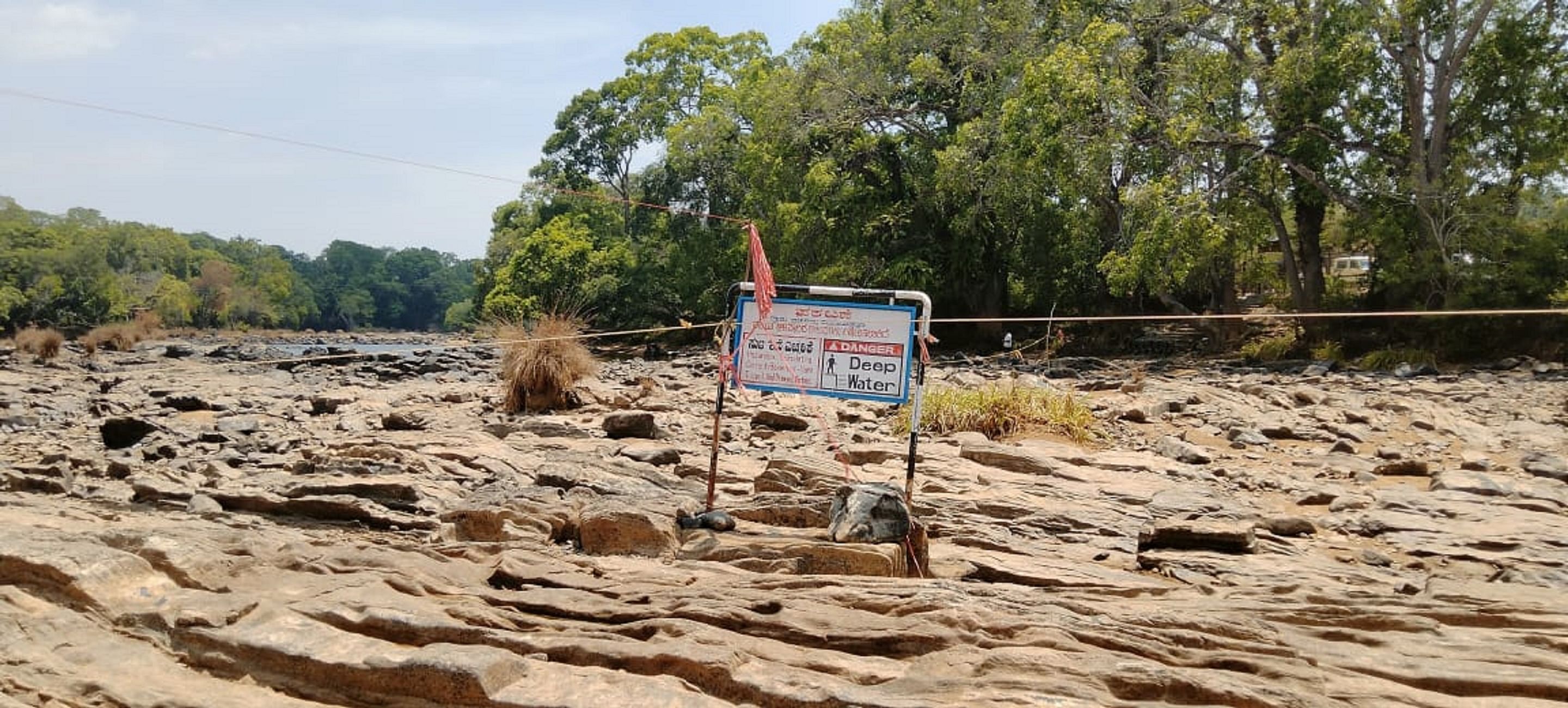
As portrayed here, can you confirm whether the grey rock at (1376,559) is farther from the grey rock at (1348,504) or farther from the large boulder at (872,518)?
the large boulder at (872,518)

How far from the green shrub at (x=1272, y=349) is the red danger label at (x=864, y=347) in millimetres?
16163

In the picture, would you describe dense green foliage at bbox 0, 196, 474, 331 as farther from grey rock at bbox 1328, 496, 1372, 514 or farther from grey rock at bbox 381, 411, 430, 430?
grey rock at bbox 1328, 496, 1372, 514

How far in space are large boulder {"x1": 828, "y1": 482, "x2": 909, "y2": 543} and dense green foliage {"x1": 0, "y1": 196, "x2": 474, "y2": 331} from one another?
5661 cm

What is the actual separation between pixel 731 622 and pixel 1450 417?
425 inches

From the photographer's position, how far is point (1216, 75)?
63.7 feet

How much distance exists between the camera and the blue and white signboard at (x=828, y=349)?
571cm

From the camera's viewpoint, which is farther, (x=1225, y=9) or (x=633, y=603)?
(x=1225, y=9)

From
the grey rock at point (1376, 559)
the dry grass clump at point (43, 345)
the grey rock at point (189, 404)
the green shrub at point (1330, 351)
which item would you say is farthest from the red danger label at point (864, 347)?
the dry grass clump at point (43, 345)

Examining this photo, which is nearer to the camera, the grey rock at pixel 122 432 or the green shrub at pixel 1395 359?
the grey rock at pixel 122 432

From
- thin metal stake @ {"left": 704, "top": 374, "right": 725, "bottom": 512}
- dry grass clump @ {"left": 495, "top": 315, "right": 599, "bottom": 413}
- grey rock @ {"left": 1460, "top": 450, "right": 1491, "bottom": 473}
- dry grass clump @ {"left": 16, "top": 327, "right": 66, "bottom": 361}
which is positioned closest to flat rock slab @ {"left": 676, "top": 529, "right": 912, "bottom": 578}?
thin metal stake @ {"left": 704, "top": 374, "right": 725, "bottom": 512}

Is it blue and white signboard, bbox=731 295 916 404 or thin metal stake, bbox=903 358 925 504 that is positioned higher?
blue and white signboard, bbox=731 295 916 404

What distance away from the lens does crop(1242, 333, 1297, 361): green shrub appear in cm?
1967

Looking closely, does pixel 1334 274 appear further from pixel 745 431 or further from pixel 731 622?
pixel 731 622

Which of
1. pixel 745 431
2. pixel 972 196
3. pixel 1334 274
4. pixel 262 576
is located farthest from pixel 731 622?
pixel 1334 274
